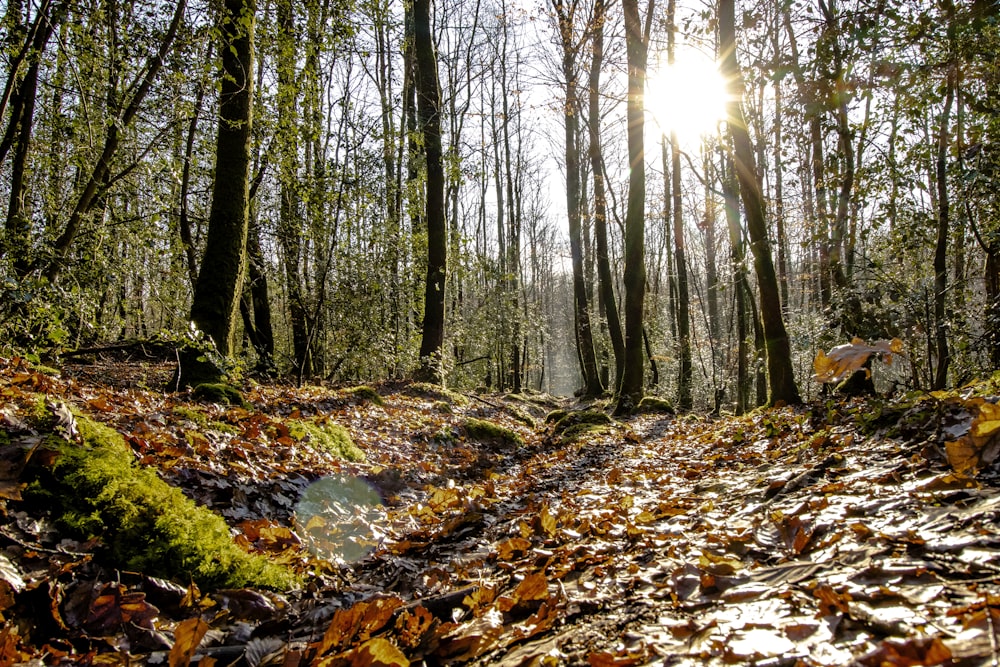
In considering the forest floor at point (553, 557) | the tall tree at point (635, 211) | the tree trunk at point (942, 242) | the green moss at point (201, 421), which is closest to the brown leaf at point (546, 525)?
the forest floor at point (553, 557)

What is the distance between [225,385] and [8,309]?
2029 millimetres

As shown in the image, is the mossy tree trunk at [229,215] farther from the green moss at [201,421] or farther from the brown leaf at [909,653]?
the brown leaf at [909,653]

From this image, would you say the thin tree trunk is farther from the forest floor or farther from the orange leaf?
the orange leaf

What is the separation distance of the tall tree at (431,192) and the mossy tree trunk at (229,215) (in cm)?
530

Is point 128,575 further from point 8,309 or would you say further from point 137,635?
point 8,309

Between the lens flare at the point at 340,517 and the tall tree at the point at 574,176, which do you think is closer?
the lens flare at the point at 340,517

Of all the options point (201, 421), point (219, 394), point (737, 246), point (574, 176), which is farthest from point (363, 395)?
point (574, 176)

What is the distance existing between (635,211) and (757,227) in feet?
15.6

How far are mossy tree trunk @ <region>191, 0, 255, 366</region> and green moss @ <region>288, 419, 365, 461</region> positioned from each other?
1.81 metres

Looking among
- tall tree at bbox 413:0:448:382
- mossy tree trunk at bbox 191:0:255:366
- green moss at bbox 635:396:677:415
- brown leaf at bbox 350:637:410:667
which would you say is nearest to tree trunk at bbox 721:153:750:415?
green moss at bbox 635:396:677:415

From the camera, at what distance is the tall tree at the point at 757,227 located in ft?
24.8

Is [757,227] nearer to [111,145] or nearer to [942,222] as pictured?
[942,222]

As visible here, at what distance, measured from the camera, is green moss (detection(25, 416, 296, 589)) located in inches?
94.4

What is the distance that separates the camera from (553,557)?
2.80 metres
